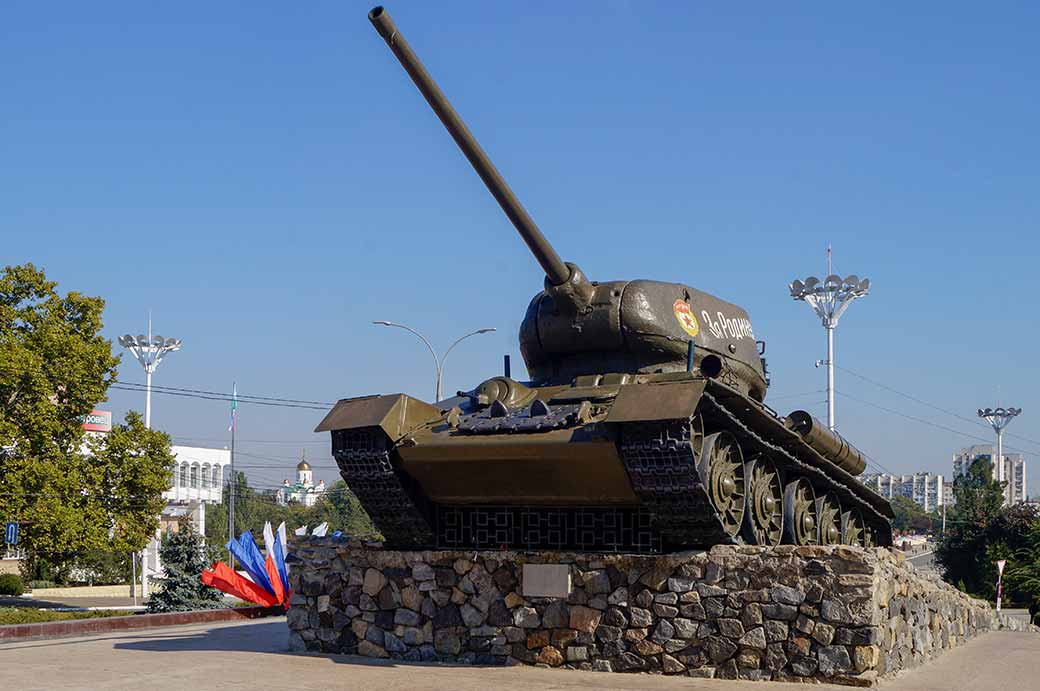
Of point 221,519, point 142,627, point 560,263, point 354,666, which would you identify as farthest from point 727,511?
point 221,519

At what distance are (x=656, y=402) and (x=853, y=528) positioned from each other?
8.81 meters

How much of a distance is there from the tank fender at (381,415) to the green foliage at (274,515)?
60.7m

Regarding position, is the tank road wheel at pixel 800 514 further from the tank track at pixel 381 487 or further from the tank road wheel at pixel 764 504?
the tank track at pixel 381 487

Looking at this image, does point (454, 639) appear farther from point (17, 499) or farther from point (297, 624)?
point (17, 499)

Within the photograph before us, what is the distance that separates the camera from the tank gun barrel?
40.1 ft

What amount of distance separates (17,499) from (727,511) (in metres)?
20.1

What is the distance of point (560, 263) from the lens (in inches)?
572

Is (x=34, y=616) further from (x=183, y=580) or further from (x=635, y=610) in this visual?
(x=635, y=610)

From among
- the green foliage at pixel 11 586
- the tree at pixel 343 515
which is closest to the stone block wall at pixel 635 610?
the green foliage at pixel 11 586

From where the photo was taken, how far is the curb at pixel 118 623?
58.4 feet

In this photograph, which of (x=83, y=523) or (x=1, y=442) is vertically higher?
(x=1, y=442)

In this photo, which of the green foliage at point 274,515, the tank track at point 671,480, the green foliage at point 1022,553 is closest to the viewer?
the tank track at point 671,480

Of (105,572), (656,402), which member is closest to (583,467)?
(656,402)

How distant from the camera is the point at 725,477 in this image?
526 inches
